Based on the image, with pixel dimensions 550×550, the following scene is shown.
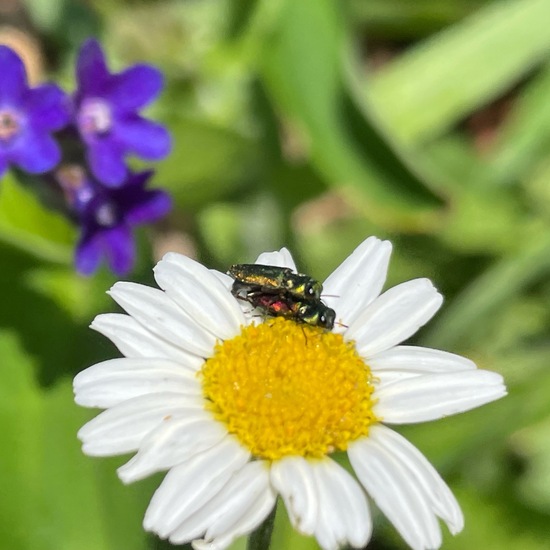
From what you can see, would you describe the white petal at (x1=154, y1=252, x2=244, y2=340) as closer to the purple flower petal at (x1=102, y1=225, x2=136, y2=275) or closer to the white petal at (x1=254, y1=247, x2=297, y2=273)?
the white petal at (x1=254, y1=247, x2=297, y2=273)

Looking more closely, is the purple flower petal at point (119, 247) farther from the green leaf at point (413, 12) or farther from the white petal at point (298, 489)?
the green leaf at point (413, 12)

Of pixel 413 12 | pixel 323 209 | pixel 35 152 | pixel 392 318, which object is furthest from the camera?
pixel 323 209

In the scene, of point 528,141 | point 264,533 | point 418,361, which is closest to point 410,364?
point 418,361

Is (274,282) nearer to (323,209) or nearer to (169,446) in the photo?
(169,446)

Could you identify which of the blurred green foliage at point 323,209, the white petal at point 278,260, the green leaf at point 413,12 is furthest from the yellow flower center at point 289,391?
the green leaf at point 413,12

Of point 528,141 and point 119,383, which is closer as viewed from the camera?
point 119,383

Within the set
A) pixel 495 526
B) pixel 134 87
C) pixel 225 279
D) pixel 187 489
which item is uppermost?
pixel 134 87

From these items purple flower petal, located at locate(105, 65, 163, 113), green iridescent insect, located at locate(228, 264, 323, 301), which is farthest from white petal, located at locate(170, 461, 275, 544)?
purple flower petal, located at locate(105, 65, 163, 113)
